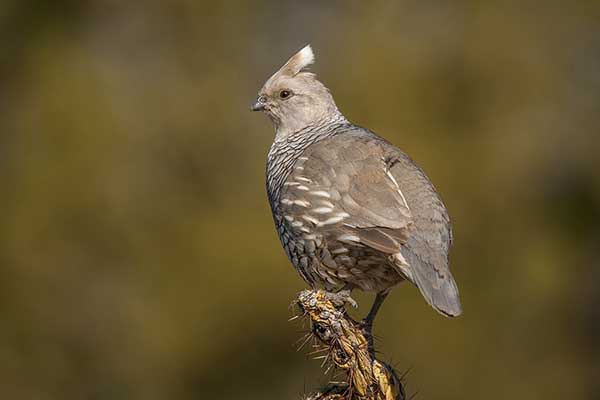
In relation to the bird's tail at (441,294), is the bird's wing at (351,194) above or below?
above

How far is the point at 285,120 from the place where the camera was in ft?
25.4

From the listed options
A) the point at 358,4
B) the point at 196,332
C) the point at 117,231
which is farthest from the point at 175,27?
the point at 196,332

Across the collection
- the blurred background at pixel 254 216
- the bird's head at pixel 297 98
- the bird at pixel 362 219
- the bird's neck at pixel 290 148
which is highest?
the bird's head at pixel 297 98

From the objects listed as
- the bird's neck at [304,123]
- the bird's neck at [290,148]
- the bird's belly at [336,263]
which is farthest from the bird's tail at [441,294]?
the bird's neck at [304,123]

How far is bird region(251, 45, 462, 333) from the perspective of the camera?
6.04 metres

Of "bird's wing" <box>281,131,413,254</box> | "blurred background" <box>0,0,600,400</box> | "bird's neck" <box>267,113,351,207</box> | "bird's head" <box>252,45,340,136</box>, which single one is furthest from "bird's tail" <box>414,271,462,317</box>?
"blurred background" <box>0,0,600,400</box>

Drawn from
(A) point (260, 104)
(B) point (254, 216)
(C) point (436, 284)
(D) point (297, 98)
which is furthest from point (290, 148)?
(B) point (254, 216)

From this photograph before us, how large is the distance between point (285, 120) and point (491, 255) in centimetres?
757

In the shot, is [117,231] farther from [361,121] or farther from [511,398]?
[511,398]

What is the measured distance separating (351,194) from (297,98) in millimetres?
1560

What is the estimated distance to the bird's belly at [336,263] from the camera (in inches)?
249

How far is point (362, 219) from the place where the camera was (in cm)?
621

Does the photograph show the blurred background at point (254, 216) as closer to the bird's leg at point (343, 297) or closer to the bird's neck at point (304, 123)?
the bird's neck at point (304, 123)

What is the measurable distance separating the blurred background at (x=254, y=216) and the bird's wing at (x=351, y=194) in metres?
7.24
